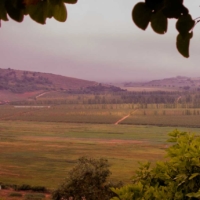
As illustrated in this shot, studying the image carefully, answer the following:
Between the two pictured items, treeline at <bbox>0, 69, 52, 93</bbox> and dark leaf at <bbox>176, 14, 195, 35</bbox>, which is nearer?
dark leaf at <bbox>176, 14, 195, 35</bbox>

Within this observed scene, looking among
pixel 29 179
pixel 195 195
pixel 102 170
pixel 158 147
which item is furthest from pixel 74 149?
pixel 195 195

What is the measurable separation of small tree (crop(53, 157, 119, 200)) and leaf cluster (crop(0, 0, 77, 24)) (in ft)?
59.4

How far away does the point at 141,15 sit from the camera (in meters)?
1.25

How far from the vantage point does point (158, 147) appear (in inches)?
2517

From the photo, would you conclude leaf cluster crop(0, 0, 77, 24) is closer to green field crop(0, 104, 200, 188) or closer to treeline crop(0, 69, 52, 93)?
green field crop(0, 104, 200, 188)

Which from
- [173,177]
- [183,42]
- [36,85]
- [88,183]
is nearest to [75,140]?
[88,183]

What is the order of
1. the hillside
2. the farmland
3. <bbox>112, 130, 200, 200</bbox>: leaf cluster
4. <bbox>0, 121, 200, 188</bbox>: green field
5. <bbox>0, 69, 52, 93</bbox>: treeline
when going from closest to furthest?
<bbox>112, 130, 200, 200</bbox>: leaf cluster → <bbox>0, 121, 200, 188</bbox>: green field → the farmland → <bbox>0, 69, 52, 93</bbox>: treeline → the hillside

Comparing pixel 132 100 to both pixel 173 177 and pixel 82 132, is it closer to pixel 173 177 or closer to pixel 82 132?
pixel 82 132

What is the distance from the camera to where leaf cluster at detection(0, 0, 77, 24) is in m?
1.37

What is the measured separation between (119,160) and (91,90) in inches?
5269

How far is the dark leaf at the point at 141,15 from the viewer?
1.23 m

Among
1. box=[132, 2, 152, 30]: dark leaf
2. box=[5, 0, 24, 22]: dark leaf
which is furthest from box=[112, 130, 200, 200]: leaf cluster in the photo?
box=[5, 0, 24, 22]: dark leaf

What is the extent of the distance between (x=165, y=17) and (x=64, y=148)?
2513 inches

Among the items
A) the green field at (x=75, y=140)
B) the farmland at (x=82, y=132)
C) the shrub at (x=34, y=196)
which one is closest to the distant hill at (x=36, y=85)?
the farmland at (x=82, y=132)
